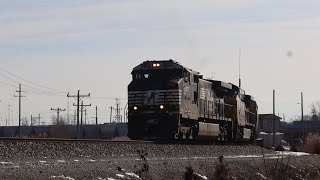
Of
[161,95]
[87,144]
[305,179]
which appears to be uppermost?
[161,95]

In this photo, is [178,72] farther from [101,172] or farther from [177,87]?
[101,172]

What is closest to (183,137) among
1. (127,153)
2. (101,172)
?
(127,153)

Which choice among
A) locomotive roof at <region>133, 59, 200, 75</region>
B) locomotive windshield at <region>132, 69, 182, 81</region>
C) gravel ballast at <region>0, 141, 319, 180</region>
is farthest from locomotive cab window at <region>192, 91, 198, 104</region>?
gravel ballast at <region>0, 141, 319, 180</region>

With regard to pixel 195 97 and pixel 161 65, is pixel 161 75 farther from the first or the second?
pixel 195 97

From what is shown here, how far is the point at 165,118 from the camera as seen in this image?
26.7 m

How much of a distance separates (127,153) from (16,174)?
744cm

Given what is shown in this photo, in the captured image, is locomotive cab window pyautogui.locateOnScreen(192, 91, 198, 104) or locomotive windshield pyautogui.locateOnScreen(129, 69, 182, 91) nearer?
locomotive windshield pyautogui.locateOnScreen(129, 69, 182, 91)

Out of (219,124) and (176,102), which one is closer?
(176,102)

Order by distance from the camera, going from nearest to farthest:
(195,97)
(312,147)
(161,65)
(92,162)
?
1. (92,162)
2. (161,65)
3. (195,97)
4. (312,147)

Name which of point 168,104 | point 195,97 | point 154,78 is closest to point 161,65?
point 154,78

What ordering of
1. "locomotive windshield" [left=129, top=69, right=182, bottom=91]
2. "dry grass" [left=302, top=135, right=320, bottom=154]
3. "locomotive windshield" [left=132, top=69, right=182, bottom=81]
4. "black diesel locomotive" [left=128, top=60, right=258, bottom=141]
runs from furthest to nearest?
1. "dry grass" [left=302, top=135, right=320, bottom=154]
2. "locomotive windshield" [left=132, top=69, right=182, bottom=81]
3. "locomotive windshield" [left=129, top=69, right=182, bottom=91]
4. "black diesel locomotive" [left=128, top=60, right=258, bottom=141]

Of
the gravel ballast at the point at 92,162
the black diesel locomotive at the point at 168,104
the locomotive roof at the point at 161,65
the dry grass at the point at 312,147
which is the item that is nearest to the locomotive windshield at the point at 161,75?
the black diesel locomotive at the point at 168,104

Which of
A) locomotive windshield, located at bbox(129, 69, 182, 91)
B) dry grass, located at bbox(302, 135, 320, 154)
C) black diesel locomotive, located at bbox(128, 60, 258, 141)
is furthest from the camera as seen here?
dry grass, located at bbox(302, 135, 320, 154)

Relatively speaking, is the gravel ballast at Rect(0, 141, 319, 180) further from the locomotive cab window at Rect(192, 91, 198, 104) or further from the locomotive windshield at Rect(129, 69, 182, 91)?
the locomotive cab window at Rect(192, 91, 198, 104)
